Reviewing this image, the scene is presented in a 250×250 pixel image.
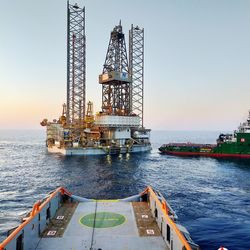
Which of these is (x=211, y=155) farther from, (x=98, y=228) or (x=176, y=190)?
(x=98, y=228)

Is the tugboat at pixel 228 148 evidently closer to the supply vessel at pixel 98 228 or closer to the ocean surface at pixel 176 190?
the ocean surface at pixel 176 190

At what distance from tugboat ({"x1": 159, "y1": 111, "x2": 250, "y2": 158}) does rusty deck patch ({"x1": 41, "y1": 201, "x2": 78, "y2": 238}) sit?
A: 70.0m

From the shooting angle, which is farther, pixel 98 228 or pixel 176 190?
pixel 176 190

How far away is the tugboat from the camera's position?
75.5 meters

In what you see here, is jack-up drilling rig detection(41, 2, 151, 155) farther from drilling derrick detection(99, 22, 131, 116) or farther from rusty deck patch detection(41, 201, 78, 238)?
rusty deck patch detection(41, 201, 78, 238)

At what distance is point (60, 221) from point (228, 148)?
7387 centimetres

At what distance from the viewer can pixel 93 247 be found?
10820mm

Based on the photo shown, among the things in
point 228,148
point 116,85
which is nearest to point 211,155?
point 228,148

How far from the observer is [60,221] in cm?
1401

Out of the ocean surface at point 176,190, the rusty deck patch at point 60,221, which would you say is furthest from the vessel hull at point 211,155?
the rusty deck patch at point 60,221

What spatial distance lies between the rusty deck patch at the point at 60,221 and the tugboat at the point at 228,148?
70.0 meters

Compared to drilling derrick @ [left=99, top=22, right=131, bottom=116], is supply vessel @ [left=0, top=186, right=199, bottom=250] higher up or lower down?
lower down

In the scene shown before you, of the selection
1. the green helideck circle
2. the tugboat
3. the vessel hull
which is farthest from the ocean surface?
the tugboat

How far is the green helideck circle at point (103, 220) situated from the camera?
13.5 metres
